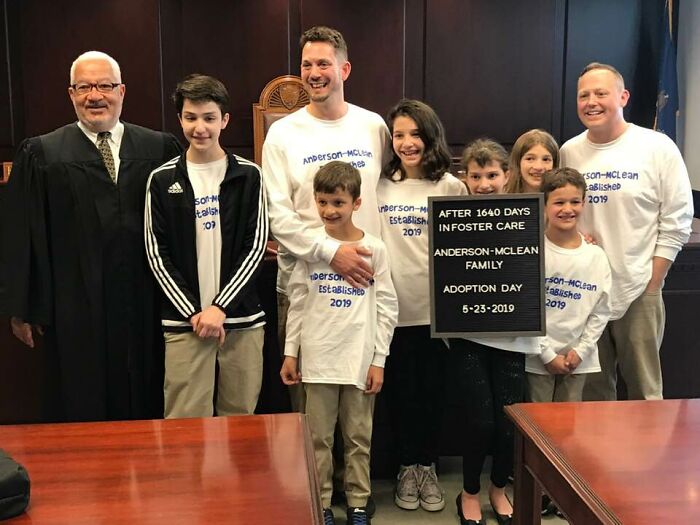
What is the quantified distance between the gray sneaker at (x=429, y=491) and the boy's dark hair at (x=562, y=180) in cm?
109

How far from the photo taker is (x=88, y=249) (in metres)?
2.55

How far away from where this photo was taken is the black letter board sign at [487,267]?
253 cm

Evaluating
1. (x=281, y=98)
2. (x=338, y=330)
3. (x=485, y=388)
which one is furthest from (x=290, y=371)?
(x=281, y=98)

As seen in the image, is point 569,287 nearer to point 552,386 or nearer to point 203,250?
point 552,386

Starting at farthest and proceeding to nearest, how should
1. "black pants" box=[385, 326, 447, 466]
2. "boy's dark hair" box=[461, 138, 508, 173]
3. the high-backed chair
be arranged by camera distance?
the high-backed chair → "black pants" box=[385, 326, 447, 466] → "boy's dark hair" box=[461, 138, 508, 173]

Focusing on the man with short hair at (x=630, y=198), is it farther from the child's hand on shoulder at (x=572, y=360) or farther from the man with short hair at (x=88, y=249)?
the man with short hair at (x=88, y=249)

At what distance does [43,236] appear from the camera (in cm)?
256

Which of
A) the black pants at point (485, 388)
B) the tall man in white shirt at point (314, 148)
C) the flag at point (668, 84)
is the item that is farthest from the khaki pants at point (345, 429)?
the flag at point (668, 84)

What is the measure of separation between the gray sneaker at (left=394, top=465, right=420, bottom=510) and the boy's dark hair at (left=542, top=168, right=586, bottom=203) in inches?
43.4

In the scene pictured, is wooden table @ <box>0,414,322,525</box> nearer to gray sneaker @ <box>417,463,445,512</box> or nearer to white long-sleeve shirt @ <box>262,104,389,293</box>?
white long-sleeve shirt @ <box>262,104,389,293</box>

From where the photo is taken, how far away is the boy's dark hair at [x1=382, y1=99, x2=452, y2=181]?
2.59 m

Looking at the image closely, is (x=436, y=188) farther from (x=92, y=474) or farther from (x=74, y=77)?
(x=92, y=474)

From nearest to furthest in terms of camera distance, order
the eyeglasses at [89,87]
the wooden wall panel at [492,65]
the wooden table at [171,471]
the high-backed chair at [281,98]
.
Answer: the wooden table at [171,471], the eyeglasses at [89,87], the high-backed chair at [281,98], the wooden wall panel at [492,65]

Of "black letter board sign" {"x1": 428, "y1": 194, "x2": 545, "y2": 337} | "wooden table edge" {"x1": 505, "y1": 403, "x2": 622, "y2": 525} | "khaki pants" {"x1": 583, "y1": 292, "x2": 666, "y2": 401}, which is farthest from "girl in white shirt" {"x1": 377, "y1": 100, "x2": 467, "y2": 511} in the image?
"wooden table edge" {"x1": 505, "y1": 403, "x2": 622, "y2": 525}
